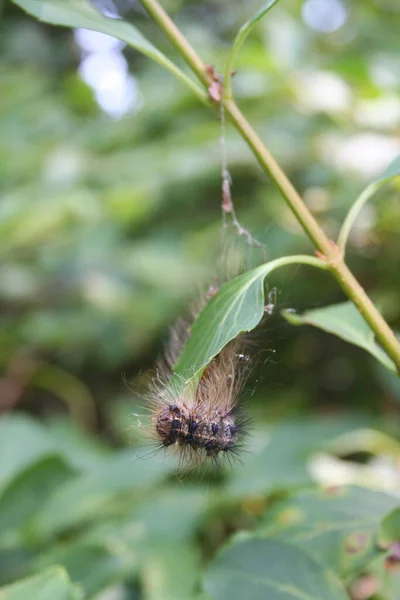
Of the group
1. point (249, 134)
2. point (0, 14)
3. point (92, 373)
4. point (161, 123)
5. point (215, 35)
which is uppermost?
point (0, 14)

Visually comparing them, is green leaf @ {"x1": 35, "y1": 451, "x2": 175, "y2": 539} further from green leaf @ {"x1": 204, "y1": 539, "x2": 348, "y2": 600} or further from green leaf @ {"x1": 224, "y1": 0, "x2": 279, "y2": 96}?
green leaf @ {"x1": 224, "y1": 0, "x2": 279, "y2": 96}

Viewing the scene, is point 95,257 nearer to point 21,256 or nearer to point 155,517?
point 21,256

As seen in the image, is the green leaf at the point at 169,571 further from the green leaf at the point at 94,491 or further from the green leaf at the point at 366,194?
the green leaf at the point at 366,194

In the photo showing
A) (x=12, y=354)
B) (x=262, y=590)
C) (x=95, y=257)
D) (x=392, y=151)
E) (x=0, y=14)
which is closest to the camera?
(x=262, y=590)

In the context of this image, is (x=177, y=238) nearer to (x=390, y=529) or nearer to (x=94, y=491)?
(x=94, y=491)

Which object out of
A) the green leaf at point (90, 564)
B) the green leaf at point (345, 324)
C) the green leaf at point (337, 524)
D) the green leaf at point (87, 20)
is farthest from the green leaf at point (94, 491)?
the green leaf at point (87, 20)

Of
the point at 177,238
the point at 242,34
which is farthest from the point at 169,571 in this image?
the point at 177,238

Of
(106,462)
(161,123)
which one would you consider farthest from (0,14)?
(106,462)
